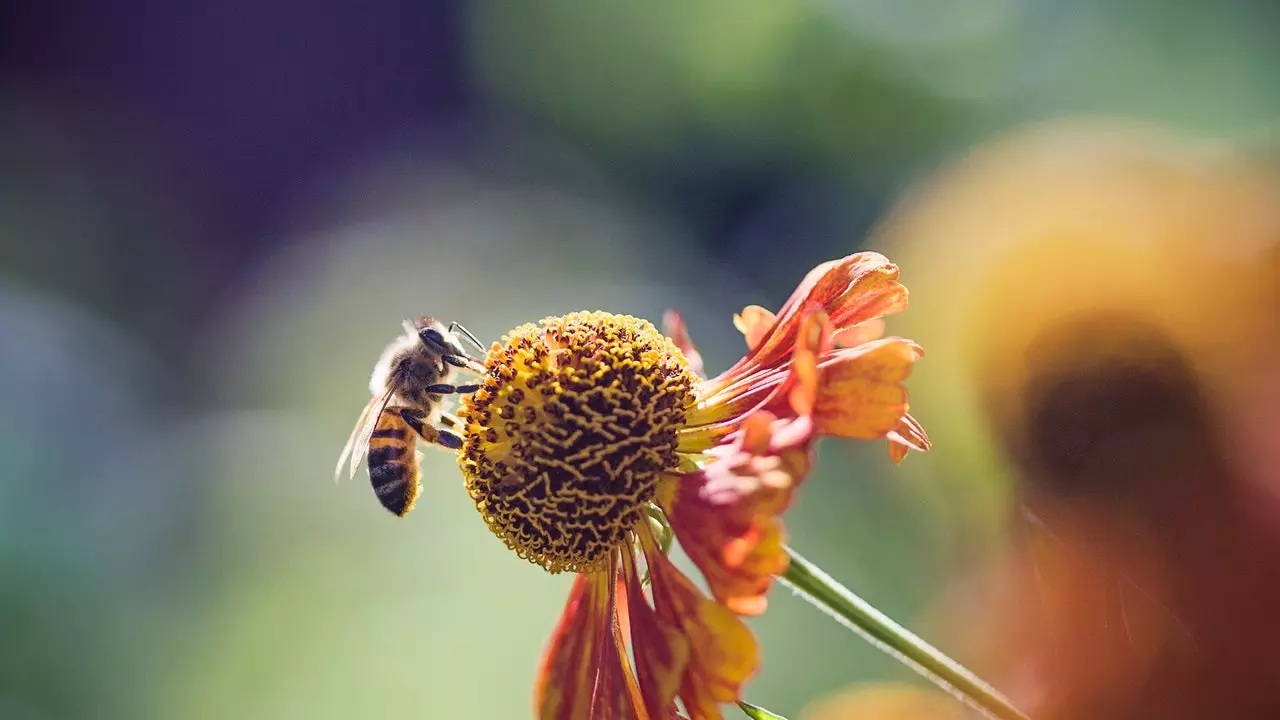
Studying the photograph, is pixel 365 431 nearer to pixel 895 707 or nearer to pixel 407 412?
pixel 407 412

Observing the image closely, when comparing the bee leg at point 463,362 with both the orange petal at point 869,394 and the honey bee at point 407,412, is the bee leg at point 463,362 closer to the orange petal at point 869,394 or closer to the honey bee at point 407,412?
the honey bee at point 407,412

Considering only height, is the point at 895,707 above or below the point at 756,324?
below

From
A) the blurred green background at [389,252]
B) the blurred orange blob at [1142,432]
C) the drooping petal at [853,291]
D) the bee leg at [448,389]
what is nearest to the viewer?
the blurred orange blob at [1142,432]

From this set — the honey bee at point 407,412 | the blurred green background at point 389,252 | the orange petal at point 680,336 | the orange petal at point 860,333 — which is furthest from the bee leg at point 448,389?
the blurred green background at point 389,252

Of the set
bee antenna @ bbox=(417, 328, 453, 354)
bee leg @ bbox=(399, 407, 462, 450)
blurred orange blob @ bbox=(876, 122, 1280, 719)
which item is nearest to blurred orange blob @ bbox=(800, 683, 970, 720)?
blurred orange blob @ bbox=(876, 122, 1280, 719)

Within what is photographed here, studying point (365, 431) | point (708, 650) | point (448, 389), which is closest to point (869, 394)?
point (708, 650)

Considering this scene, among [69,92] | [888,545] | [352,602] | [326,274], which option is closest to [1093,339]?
[888,545]

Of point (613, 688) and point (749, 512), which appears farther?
point (613, 688)
